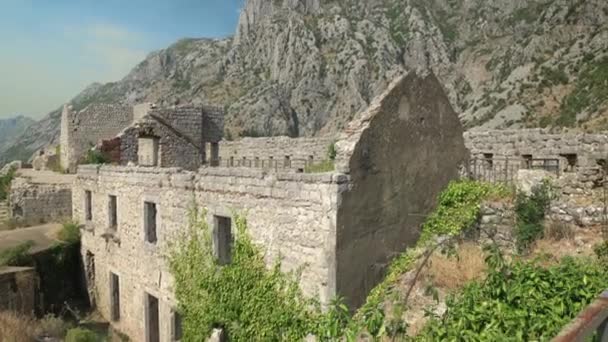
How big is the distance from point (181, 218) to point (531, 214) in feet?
28.8

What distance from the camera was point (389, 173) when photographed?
1088cm

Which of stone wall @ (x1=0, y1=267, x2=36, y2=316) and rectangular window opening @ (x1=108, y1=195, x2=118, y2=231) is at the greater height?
rectangular window opening @ (x1=108, y1=195, x2=118, y2=231)

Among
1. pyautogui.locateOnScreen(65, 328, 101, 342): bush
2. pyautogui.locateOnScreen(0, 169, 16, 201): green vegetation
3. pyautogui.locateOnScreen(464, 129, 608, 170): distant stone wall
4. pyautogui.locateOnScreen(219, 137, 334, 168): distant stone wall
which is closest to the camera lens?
pyautogui.locateOnScreen(65, 328, 101, 342): bush

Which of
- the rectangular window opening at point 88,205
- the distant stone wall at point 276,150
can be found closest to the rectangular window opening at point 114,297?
the rectangular window opening at point 88,205

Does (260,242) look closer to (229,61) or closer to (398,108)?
(398,108)

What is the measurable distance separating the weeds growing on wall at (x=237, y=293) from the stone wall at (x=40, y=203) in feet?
42.1

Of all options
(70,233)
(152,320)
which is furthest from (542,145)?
(70,233)

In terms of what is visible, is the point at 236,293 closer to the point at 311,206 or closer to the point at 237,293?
Answer: the point at 237,293

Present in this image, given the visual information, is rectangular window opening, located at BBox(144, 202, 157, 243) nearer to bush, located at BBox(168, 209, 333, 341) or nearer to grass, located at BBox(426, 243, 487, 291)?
bush, located at BBox(168, 209, 333, 341)

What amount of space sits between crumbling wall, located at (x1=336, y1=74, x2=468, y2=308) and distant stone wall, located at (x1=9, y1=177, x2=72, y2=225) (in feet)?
59.1

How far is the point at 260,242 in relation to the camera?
10.5m

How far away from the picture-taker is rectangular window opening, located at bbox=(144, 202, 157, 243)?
14531mm

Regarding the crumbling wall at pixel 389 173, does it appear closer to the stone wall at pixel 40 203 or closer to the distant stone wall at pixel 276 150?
the distant stone wall at pixel 276 150

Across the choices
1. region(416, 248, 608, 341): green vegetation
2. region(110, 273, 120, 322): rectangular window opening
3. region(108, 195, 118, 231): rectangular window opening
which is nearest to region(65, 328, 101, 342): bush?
region(110, 273, 120, 322): rectangular window opening
